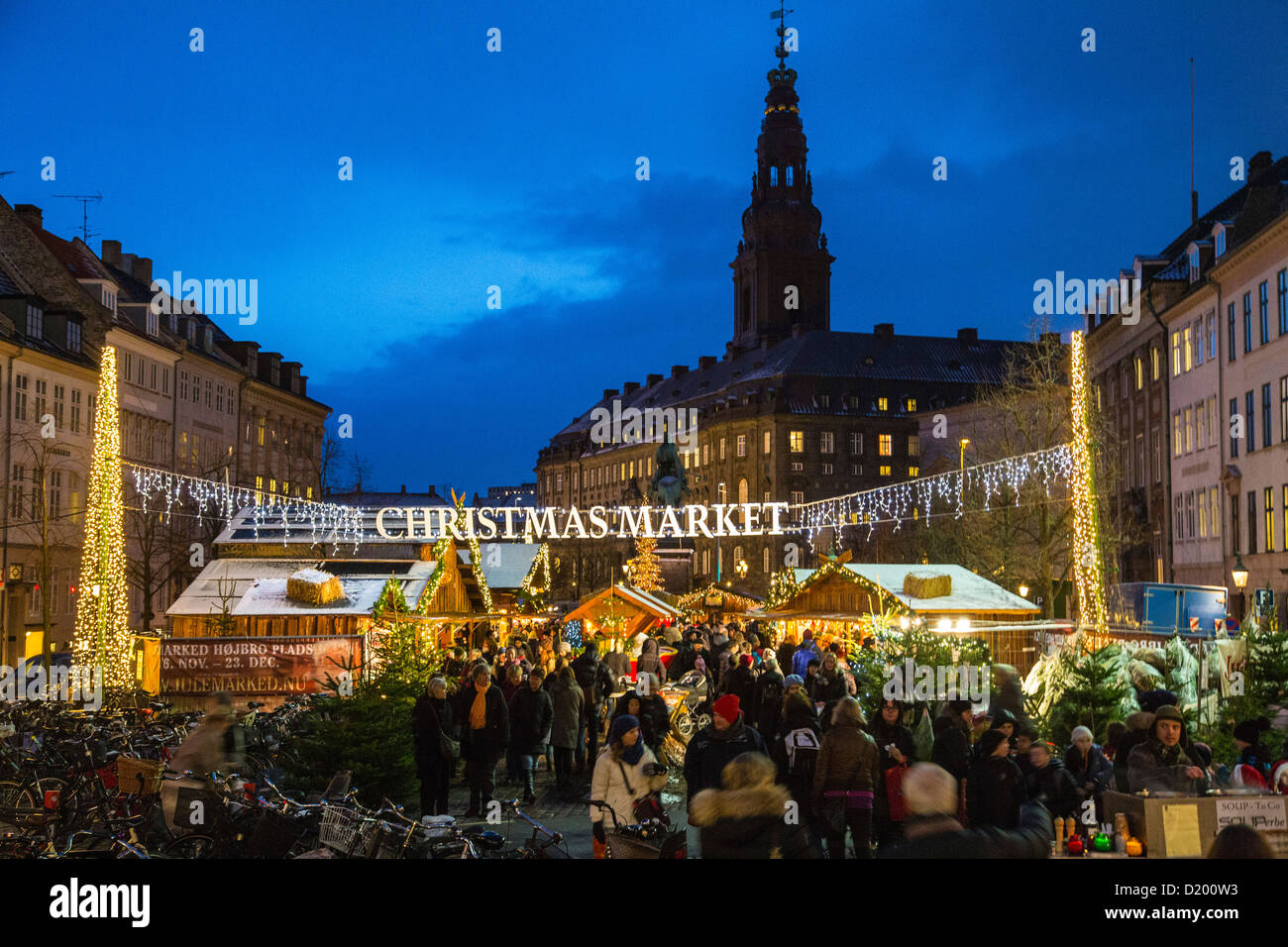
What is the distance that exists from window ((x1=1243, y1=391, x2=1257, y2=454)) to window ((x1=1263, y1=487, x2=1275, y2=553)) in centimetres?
156

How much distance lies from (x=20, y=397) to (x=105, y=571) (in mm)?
21105

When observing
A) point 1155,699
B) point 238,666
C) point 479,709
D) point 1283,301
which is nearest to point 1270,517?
point 1283,301

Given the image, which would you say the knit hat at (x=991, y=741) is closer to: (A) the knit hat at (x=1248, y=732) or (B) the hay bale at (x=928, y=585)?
(A) the knit hat at (x=1248, y=732)

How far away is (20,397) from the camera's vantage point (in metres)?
43.7

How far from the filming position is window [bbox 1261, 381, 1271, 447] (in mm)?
38969

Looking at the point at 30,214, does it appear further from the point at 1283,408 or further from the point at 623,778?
the point at 623,778

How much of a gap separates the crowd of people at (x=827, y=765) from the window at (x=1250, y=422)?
2623cm

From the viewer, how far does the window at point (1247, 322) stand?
40.3 metres

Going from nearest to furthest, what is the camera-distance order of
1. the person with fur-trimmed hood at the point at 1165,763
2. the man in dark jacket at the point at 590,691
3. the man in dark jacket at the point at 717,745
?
1. the person with fur-trimmed hood at the point at 1165,763
2. the man in dark jacket at the point at 717,745
3. the man in dark jacket at the point at 590,691

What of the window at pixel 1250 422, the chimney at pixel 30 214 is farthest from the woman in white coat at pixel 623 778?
the chimney at pixel 30 214

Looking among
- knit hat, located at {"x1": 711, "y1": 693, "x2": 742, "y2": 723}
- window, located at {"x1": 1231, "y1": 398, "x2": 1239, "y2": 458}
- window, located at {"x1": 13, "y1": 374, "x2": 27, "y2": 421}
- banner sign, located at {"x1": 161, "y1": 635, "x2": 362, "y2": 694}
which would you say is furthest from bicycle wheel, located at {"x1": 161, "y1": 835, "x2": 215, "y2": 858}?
window, located at {"x1": 1231, "y1": 398, "x2": 1239, "y2": 458}

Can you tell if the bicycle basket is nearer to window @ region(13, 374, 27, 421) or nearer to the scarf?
the scarf
